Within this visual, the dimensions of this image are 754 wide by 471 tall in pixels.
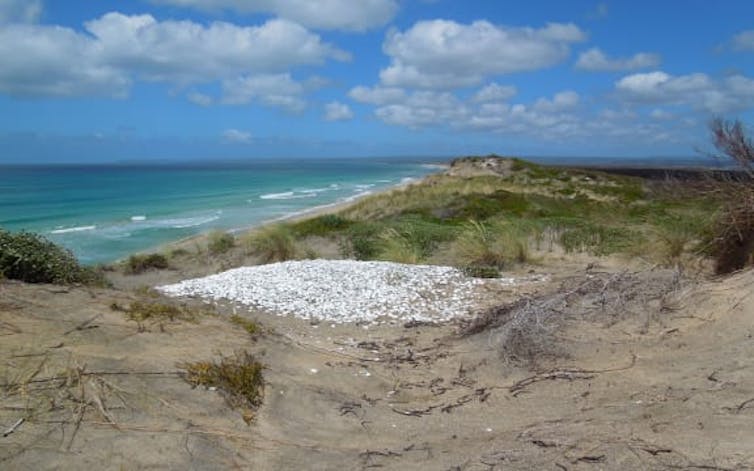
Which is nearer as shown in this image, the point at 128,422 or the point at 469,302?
the point at 128,422

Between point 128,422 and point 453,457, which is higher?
point 128,422

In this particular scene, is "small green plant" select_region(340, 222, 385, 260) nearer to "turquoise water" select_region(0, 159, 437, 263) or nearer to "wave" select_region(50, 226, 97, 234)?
"turquoise water" select_region(0, 159, 437, 263)

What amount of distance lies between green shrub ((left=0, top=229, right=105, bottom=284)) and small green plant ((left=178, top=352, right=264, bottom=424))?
9.75 feet

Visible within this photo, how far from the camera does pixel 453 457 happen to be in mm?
4250

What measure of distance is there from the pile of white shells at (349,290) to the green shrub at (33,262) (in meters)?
2.11

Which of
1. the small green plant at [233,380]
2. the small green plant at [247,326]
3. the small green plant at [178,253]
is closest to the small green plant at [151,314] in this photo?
the small green plant at [247,326]

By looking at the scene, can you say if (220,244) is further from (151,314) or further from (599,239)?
(151,314)

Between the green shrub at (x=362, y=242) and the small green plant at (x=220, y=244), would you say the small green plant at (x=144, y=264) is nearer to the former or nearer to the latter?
the small green plant at (x=220, y=244)

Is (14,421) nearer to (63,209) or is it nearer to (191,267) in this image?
(191,267)

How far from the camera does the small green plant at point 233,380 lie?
472 centimetres

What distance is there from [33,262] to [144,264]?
30.3ft

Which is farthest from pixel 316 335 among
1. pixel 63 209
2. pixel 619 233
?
pixel 63 209

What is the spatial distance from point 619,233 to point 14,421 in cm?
1391

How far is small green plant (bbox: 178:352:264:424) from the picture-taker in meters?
4.72
